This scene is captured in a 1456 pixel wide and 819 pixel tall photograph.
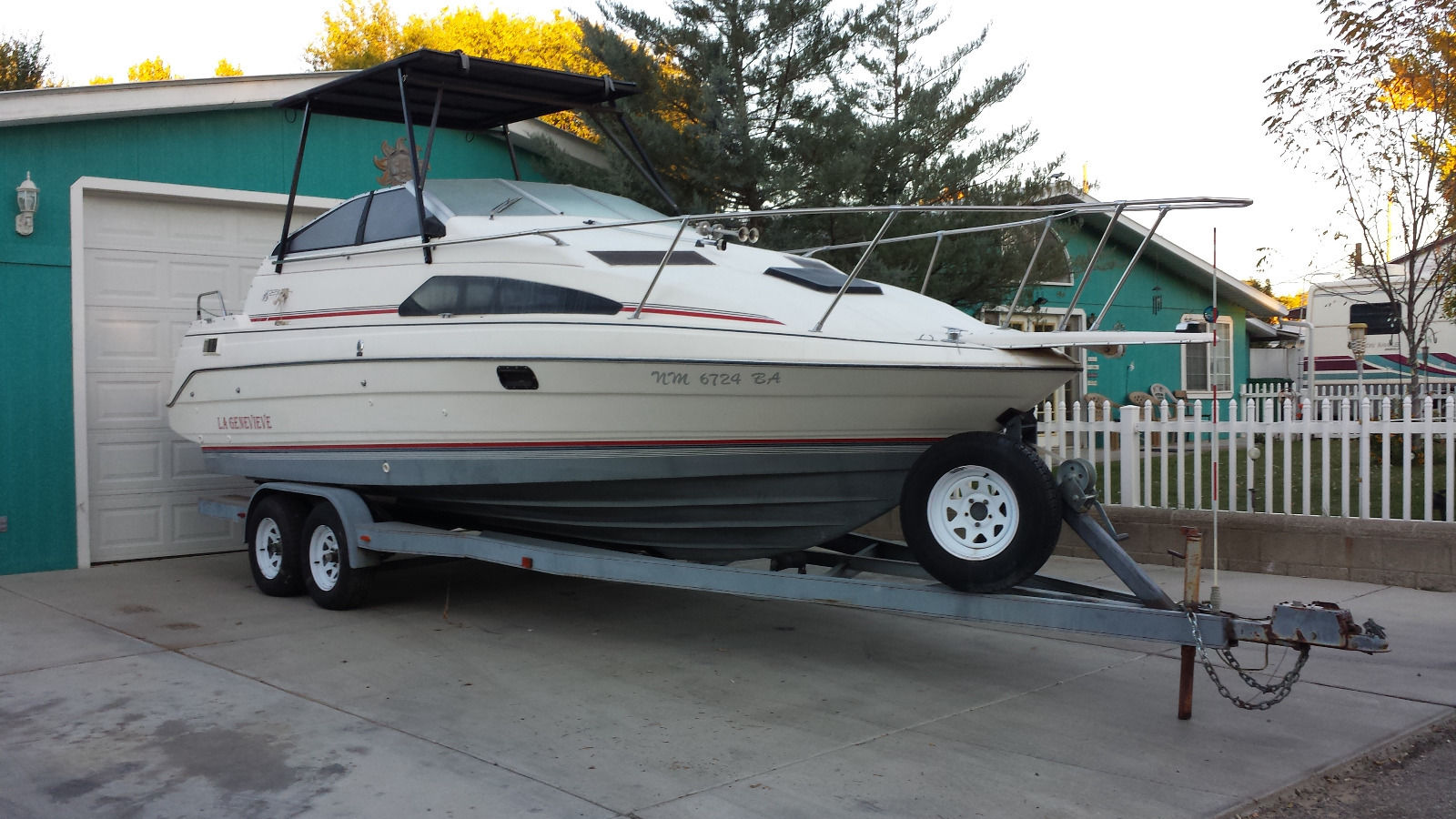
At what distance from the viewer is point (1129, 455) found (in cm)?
893

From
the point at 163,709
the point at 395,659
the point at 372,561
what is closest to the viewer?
the point at 163,709

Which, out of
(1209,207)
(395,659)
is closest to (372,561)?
(395,659)

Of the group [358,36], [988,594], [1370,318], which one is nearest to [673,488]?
[988,594]

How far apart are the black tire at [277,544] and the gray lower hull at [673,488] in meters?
0.89

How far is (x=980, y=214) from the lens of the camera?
10898mm

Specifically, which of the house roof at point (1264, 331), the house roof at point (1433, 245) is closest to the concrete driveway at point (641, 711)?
the house roof at point (1433, 245)

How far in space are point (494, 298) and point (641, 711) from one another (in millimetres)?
2420

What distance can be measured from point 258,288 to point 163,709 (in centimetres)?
350

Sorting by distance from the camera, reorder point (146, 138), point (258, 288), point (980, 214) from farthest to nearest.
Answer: point (980, 214)
point (146, 138)
point (258, 288)

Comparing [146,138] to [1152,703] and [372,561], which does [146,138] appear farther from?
[1152,703]

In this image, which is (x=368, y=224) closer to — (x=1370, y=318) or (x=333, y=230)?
(x=333, y=230)

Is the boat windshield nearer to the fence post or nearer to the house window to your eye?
the fence post

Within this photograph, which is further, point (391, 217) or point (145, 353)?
point (145, 353)

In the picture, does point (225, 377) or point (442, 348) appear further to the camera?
point (225, 377)
